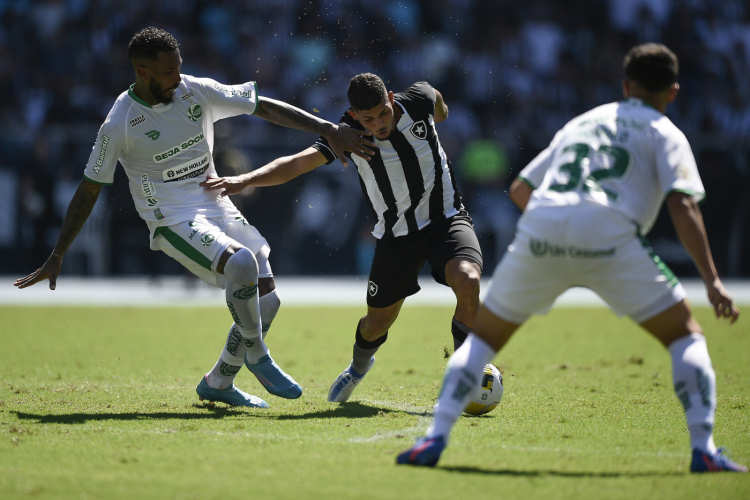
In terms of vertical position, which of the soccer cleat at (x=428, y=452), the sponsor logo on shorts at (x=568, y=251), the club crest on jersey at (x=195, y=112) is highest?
the club crest on jersey at (x=195, y=112)

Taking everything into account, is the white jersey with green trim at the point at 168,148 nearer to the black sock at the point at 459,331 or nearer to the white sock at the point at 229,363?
the white sock at the point at 229,363

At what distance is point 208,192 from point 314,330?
5.05m

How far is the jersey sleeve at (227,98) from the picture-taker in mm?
5863

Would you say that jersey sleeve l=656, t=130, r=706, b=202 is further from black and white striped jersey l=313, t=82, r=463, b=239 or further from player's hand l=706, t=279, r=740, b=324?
black and white striped jersey l=313, t=82, r=463, b=239

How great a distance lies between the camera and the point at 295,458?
161 inches

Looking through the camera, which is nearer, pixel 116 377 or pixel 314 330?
pixel 116 377

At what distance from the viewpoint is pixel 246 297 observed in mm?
5516

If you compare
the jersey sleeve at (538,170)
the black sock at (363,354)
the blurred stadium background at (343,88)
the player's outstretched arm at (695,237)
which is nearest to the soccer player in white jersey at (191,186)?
the black sock at (363,354)

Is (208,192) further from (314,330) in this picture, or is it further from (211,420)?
(314,330)

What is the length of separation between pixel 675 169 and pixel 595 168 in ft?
1.14

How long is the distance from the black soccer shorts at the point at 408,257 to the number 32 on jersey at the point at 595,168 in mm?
1900

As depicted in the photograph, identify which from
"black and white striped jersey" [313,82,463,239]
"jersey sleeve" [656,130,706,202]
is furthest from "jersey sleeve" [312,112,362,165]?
"jersey sleeve" [656,130,706,202]

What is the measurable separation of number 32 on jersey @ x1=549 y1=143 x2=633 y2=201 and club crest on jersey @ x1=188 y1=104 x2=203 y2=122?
9.41 feet

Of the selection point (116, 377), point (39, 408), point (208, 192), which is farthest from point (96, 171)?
point (116, 377)
